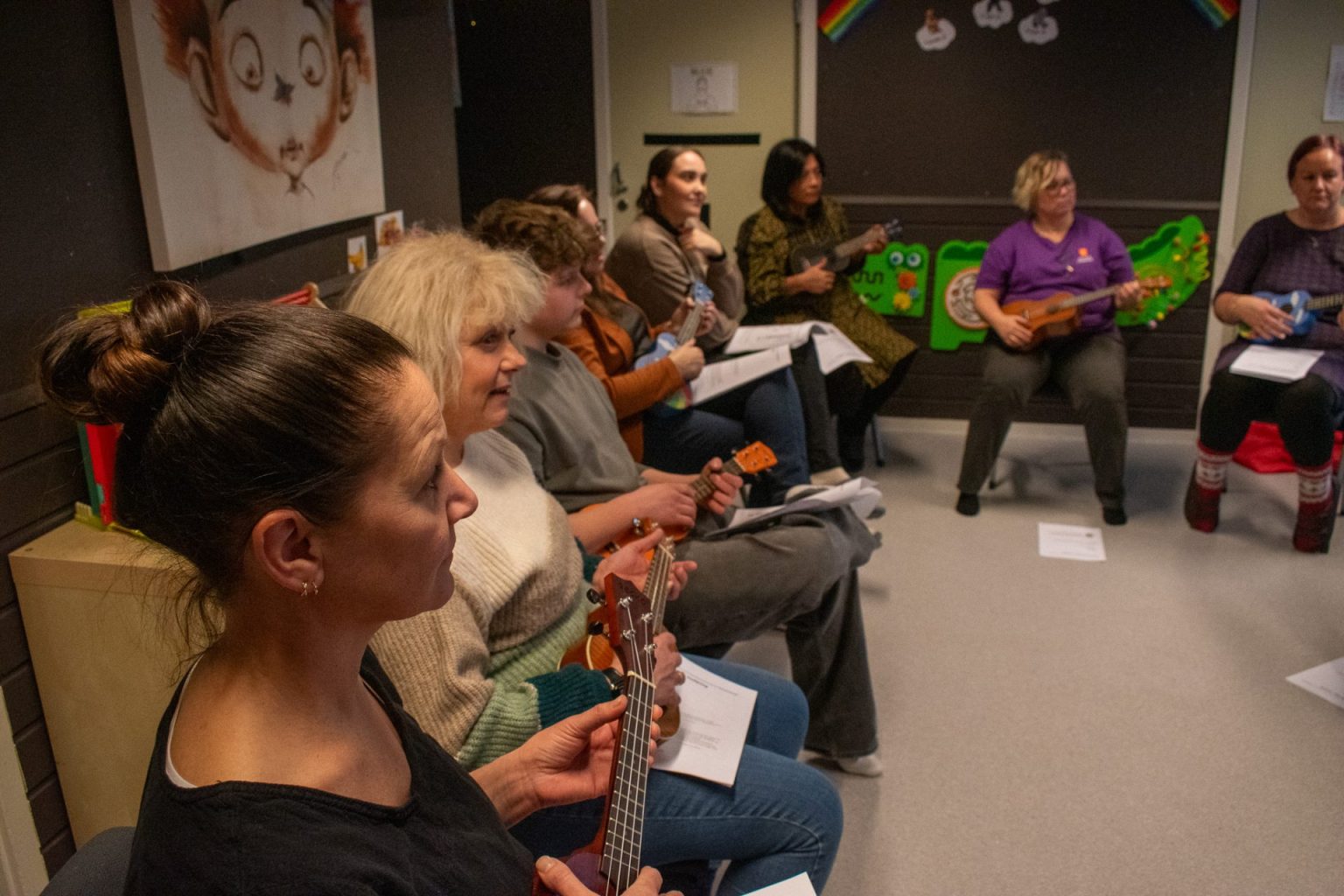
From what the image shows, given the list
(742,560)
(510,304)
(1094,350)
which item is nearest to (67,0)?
(510,304)

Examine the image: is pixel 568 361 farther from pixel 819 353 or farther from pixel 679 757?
pixel 819 353

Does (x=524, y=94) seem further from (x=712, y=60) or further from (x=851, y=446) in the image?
(x=851, y=446)

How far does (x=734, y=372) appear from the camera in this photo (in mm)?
3180

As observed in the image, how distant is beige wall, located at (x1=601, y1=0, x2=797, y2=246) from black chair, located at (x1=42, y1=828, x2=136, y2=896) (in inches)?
157

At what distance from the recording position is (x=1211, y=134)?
4.23 m

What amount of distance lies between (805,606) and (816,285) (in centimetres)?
212

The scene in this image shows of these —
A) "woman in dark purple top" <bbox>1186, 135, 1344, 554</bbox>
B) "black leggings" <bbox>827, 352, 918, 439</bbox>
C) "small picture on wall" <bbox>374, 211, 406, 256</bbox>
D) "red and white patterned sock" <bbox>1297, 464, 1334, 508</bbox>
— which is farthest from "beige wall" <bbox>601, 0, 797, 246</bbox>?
"red and white patterned sock" <bbox>1297, 464, 1334, 508</bbox>

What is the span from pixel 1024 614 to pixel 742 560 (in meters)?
1.35

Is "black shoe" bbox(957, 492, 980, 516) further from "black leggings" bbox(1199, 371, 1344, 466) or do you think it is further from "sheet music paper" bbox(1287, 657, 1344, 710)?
"sheet music paper" bbox(1287, 657, 1344, 710)

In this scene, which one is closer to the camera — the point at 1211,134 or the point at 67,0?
the point at 67,0

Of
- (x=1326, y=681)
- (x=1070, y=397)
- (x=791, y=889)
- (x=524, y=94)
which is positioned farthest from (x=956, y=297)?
(x=791, y=889)

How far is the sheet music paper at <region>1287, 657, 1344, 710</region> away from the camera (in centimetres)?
266

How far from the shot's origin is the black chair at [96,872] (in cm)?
102

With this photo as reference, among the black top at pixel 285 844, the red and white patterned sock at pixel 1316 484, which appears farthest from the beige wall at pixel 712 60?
the black top at pixel 285 844
